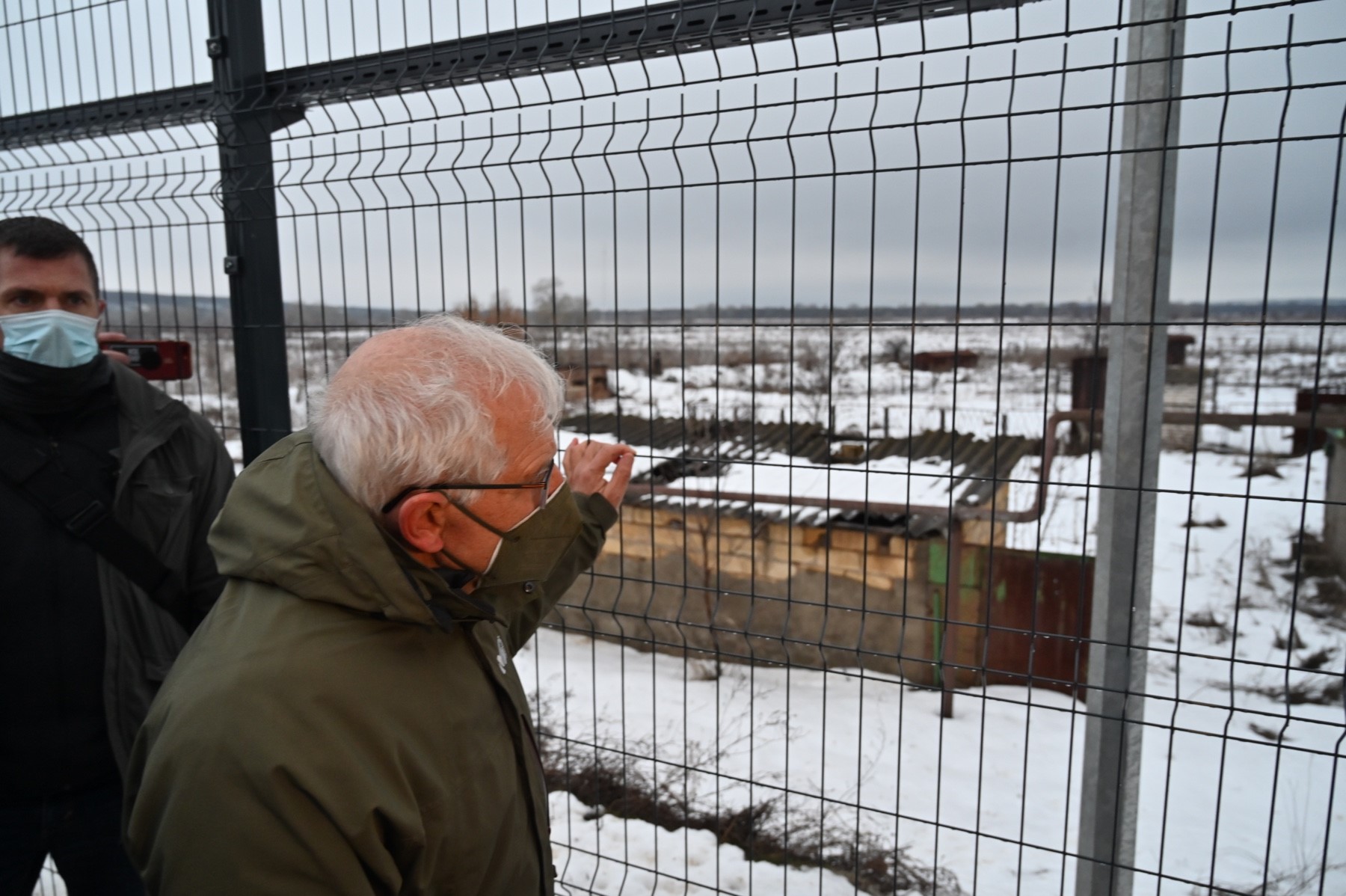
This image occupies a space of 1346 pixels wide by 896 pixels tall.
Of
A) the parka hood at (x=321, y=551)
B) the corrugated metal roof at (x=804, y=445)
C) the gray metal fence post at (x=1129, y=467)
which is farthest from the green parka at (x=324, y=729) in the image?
the corrugated metal roof at (x=804, y=445)

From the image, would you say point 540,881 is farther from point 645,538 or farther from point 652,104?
point 645,538

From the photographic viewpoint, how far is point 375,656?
4.14 ft

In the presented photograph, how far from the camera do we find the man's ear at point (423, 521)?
1.31m

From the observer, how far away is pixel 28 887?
7.11 ft

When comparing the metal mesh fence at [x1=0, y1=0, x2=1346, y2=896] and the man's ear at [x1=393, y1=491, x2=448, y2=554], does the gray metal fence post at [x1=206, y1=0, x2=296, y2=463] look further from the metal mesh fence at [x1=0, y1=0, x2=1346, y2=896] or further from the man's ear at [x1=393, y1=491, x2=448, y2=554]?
the man's ear at [x1=393, y1=491, x2=448, y2=554]

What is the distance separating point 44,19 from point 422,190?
232cm

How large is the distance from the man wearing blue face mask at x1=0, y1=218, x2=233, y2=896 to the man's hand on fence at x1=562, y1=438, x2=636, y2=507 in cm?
102

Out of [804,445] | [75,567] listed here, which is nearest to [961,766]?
[804,445]

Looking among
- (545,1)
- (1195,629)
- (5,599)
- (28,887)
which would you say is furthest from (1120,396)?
(1195,629)

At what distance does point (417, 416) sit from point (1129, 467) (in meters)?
1.83

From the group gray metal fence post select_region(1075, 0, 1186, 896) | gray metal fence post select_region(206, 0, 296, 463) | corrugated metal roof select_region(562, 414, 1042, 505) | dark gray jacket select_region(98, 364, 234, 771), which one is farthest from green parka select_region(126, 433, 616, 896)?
corrugated metal roof select_region(562, 414, 1042, 505)

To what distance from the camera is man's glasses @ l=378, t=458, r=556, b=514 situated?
52.0 inches

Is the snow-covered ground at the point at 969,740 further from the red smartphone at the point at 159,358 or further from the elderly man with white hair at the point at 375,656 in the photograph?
the red smartphone at the point at 159,358

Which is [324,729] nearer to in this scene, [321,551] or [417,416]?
[321,551]
